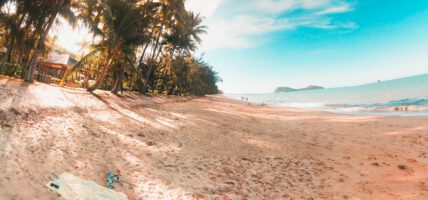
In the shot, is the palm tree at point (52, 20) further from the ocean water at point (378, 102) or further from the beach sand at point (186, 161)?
the ocean water at point (378, 102)

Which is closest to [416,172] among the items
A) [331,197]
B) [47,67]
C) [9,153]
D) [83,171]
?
[331,197]

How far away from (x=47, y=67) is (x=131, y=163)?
88.0 feet

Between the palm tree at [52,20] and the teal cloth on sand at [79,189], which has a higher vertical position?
the palm tree at [52,20]

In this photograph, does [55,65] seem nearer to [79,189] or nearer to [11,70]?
[11,70]

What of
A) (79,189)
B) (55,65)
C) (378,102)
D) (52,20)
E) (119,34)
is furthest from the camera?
(378,102)

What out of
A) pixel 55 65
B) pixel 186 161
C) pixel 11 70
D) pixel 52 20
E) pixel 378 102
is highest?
pixel 52 20

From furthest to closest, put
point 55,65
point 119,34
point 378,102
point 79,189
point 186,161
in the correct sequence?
point 378,102, point 55,65, point 119,34, point 186,161, point 79,189

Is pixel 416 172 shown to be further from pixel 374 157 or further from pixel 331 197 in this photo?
pixel 331 197

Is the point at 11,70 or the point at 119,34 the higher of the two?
the point at 119,34

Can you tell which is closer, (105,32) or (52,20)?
(52,20)

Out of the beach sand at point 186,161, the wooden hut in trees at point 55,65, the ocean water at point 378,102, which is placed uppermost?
the wooden hut in trees at point 55,65

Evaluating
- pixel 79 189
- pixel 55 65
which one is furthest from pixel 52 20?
pixel 55 65

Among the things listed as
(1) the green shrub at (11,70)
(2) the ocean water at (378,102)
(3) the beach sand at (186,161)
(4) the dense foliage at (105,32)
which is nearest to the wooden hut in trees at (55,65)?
(4) the dense foliage at (105,32)

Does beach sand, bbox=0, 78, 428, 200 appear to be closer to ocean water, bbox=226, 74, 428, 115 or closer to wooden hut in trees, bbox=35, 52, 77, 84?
ocean water, bbox=226, 74, 428, 115
